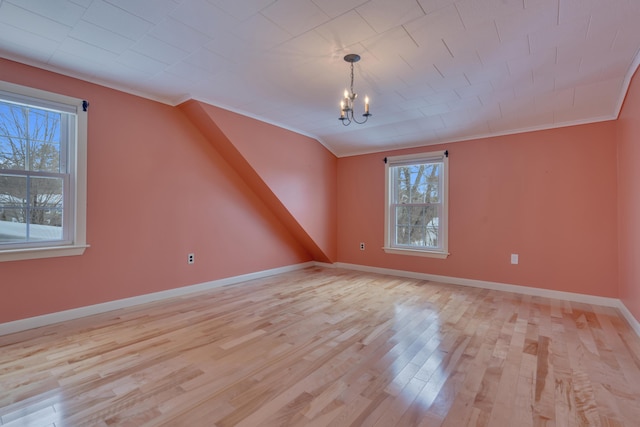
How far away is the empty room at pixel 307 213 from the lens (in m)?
1.79

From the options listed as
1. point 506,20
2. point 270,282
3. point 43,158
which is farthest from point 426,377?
point 43,158

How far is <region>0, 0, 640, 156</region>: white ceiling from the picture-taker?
6.23ft

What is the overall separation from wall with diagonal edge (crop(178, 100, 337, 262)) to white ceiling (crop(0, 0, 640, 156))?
310mm

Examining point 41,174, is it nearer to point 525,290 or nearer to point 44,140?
point 44,140

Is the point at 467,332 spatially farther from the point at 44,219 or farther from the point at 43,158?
the point at 43,158

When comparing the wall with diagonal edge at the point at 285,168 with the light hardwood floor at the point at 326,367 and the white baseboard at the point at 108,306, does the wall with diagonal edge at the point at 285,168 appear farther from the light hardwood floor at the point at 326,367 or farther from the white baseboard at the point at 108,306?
the light hardwood floor at the point at 326,367

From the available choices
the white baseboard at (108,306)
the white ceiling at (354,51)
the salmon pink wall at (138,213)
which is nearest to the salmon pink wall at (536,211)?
the white ceiling at (354,51)

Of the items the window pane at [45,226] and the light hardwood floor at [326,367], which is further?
the window pane at [45,226]

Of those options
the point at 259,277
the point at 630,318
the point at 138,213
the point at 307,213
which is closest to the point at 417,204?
the point at 307,213

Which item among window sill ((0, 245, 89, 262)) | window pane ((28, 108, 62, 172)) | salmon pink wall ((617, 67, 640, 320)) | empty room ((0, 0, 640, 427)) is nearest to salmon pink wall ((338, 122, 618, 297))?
empty room ((0, 0, 640, 427))

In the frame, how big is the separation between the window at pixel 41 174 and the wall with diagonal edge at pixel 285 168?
1192 mm

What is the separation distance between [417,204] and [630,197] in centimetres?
246

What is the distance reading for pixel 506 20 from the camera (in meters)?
1.95

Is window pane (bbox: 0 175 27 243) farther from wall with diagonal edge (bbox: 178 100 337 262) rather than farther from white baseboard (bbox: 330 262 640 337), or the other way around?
white baseboard (bbox: 330 262 640 337)
